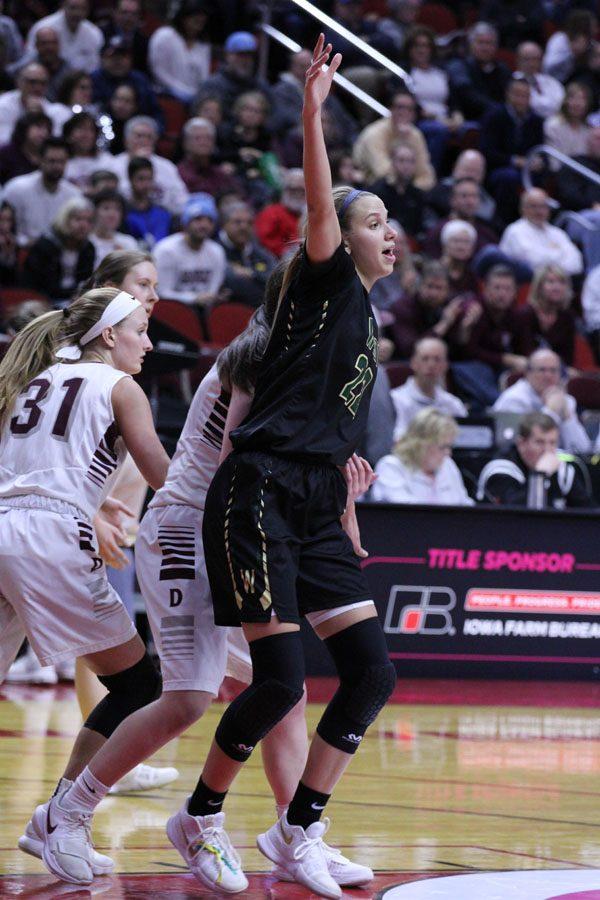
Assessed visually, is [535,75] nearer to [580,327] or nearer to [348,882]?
[580,327]

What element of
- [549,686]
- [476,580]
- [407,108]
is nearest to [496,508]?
[476,580]

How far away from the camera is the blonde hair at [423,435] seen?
9.34 m

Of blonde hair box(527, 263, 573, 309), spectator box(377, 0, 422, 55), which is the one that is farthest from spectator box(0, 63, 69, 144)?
spectator box(377, 0, 422, 55)

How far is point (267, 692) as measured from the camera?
3869mm

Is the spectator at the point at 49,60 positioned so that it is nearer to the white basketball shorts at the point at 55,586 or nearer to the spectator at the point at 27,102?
the spectator at the point at 27,102

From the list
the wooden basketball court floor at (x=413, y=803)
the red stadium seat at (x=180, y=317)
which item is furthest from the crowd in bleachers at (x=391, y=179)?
the wooden basketball court floor at (x=413, y=803)

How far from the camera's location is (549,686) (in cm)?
906

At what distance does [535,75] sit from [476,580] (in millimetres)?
9524

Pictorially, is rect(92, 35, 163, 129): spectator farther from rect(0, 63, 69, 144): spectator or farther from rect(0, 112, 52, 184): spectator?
rect(0, 112, 52, 184): spectator

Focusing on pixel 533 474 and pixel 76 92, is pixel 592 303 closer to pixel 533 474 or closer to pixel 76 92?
pixel 533 474

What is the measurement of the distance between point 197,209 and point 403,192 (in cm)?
309

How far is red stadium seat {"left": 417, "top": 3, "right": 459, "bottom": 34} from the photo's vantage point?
18.1 m

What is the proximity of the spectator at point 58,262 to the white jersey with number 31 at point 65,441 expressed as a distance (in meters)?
6.56

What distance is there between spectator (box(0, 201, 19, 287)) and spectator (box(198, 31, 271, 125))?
12.2ft
